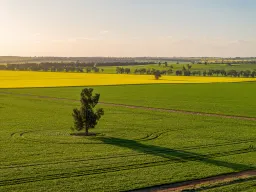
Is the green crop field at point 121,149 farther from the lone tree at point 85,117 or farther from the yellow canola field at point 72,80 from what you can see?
the yellow canola field at point 72,80

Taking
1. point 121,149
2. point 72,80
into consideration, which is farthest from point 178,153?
point 72,80

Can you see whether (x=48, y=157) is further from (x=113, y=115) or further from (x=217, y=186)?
(x=113, y=115)

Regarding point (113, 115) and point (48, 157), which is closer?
point (48, 157)

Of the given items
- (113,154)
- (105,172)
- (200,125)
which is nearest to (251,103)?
(200,125)

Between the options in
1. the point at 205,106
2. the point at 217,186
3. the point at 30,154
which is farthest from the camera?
the point at 205,106

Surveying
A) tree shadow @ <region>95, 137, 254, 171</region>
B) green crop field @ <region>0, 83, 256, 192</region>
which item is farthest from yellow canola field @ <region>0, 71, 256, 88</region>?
tree shadow @ <region>95, 137, 254, 171</region>

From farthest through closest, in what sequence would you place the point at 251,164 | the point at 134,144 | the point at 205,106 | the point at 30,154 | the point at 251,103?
the point at 251,103 → the point at 205,106 → the point at 134,144 → the point at 30,154 → the point at 251,164

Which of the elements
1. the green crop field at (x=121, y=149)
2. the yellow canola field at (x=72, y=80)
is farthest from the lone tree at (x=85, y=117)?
the yellow canola field at (x=72, y=80)

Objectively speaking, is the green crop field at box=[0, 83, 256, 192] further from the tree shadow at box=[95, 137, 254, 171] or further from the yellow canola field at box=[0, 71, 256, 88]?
the yellow canola field at box=[0, 71, 256, 88]
